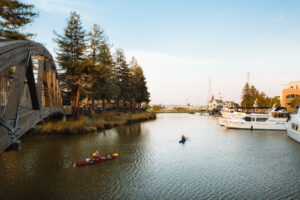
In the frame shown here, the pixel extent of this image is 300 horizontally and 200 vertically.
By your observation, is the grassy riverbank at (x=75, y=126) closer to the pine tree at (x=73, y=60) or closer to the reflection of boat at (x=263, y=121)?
the pine tree at (x=73, y=60)

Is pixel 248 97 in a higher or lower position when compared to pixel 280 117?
higher

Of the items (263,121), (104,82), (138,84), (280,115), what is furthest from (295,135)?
(138,84)

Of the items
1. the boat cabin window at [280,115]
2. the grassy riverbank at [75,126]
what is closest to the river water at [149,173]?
the grassy riverbank at [75,126]

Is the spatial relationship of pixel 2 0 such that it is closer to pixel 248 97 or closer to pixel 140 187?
pixel 140 187

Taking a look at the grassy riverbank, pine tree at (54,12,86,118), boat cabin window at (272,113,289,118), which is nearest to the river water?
the grassy riverbank

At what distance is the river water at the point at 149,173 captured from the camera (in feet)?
42.2

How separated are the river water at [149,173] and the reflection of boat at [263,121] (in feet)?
64.5

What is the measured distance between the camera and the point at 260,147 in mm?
27125

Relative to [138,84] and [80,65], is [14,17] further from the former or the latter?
[138,84]

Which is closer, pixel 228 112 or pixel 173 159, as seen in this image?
pixel 173 159

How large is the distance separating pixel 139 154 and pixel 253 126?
32.9 metres

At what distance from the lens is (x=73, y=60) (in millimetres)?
37125

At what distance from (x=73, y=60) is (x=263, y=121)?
42959mm

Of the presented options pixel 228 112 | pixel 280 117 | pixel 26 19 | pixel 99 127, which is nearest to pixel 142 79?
pixel 228 112
